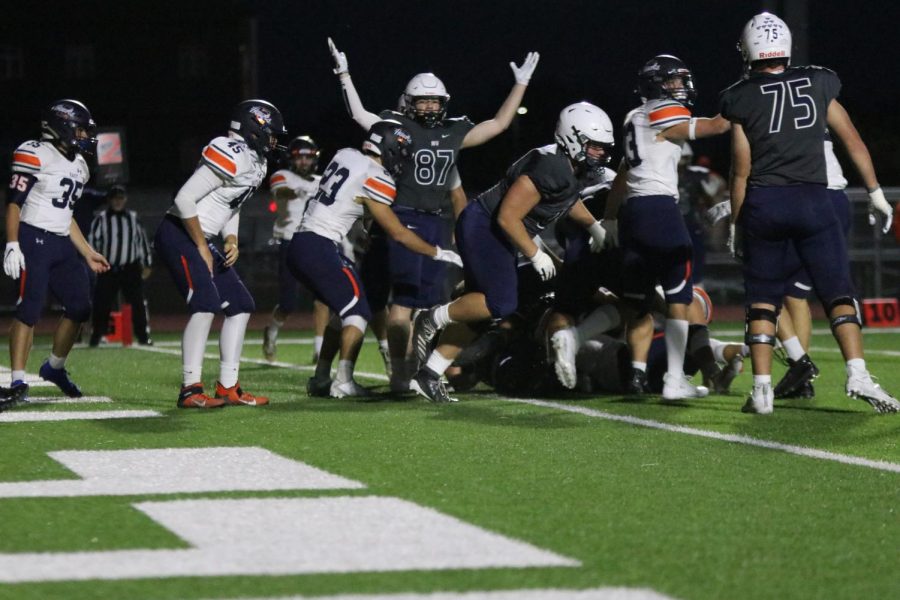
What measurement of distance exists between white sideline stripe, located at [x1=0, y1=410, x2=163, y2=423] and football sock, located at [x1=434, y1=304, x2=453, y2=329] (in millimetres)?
1500

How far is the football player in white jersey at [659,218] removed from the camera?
319 inches

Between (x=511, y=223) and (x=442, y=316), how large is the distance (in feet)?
2.26

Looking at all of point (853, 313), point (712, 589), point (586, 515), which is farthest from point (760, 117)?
point (712, 589)

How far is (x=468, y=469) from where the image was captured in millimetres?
5324

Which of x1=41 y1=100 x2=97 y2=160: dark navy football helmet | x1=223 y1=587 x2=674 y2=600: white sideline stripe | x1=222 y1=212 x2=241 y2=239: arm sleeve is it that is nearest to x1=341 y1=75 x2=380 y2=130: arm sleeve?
x1=222 y1=212 x2=241 y2=239: arm sleeve

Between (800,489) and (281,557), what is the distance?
6.34 ft

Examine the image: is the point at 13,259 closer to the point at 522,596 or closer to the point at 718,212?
the point at 718,212

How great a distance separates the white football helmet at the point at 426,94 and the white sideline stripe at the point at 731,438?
5.66ft

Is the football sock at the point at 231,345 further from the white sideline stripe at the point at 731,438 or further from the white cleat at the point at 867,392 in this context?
the white cleat at the point at 867,392

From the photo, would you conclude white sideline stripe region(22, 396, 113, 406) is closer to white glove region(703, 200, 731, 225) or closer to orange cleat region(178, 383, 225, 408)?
orange cleat region(178, 383, 225, 408)

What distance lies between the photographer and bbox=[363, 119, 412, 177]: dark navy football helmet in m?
8.03

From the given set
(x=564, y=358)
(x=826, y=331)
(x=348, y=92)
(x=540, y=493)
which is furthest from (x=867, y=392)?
(x=826, y=331)

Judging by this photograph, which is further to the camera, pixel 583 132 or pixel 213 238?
pixel 213 238

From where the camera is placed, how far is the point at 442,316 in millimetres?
7852
